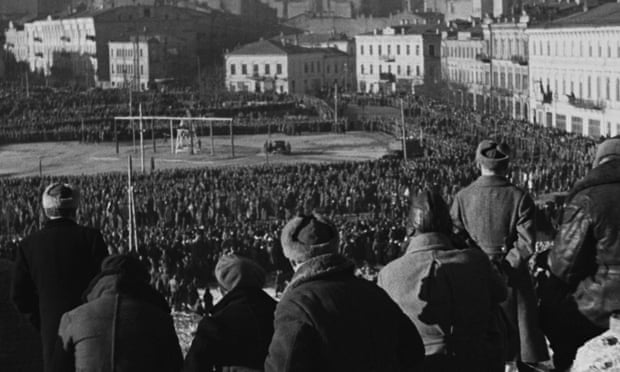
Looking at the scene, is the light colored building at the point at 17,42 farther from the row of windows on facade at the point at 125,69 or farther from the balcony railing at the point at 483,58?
the balcony railing at the point at 483,58

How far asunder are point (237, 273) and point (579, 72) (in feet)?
148

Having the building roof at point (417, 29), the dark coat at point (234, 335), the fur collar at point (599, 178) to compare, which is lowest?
the dark coat at point (234, 335)

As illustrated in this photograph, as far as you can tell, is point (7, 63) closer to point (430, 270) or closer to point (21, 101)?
point (21, 101)

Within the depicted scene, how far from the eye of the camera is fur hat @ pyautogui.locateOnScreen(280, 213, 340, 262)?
4.71 meters

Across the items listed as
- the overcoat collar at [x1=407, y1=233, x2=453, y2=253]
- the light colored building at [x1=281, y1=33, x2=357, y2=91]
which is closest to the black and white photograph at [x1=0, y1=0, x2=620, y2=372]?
the overcoat collar at [x1=407, y1=233, x2=453, y2=253]

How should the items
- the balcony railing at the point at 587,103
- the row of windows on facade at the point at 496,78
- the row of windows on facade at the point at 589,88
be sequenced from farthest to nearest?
the row of windows on facade at the point at 496,78, the balcony railing at the point at 587,103, the row of windows on facade at the point at 589,88

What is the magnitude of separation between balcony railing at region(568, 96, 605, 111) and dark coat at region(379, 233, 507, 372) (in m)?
41.5

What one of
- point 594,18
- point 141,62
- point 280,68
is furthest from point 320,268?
point 141,62

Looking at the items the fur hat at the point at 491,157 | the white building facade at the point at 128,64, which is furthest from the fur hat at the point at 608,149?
the white building facade at the point at 128,64

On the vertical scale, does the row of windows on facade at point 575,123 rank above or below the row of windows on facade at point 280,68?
below

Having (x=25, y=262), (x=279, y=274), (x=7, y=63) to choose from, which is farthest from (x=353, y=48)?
(x=25, y=262)

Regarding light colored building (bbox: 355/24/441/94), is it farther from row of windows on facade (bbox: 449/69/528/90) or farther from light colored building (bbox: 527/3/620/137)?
light colored building (bbox: 527/3/620/137)

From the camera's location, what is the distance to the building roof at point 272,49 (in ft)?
254

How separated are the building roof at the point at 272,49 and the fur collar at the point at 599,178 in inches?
2834
